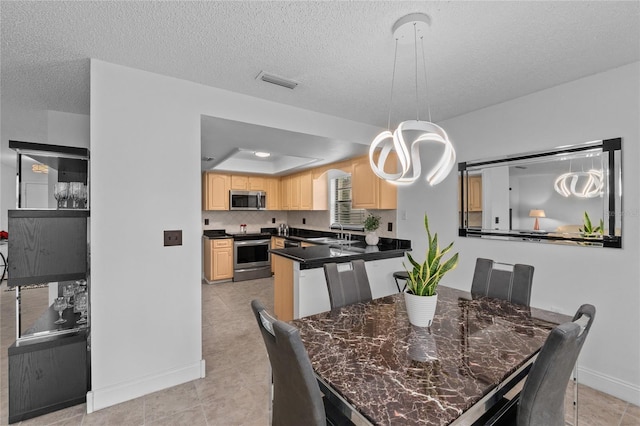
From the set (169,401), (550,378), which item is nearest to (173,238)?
(169,401)

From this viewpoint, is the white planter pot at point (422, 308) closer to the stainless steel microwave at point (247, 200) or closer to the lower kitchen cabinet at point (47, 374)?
the lower kitchen cabinet at point (47, 374)

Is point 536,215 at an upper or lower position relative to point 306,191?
lower

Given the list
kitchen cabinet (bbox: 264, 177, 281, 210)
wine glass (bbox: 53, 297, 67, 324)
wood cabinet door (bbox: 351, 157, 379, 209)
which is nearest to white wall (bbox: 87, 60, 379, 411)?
wine glass (bbox: 53, 297, 67, 324)

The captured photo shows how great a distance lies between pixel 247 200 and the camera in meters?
5.71

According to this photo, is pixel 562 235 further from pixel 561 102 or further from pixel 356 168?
pixel 356 168

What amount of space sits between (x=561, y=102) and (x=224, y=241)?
506 cm

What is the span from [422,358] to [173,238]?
6.30 ft

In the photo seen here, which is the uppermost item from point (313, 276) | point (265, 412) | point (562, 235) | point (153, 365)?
point (562, 235)

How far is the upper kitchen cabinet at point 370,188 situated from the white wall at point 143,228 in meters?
2.15

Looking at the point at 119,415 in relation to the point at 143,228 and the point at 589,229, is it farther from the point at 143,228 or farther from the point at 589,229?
the point at 589,229

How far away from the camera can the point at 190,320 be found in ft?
7.37

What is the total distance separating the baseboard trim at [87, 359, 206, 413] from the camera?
6.20 feet

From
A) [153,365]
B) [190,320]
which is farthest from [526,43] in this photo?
[153,365]

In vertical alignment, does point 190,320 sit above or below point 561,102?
below
